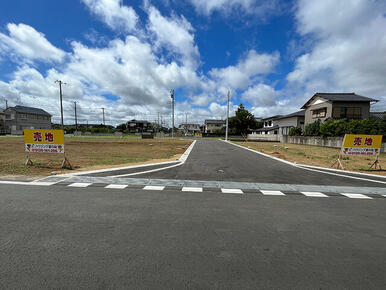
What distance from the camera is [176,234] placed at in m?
2.73

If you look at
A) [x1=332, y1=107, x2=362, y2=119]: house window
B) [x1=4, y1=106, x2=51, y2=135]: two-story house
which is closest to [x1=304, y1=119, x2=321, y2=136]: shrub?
[x1=332, y1=107, x2=362, y2=119]: house window

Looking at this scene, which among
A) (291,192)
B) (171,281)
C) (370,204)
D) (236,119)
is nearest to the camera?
(171,281)

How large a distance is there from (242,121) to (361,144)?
43.9 metres

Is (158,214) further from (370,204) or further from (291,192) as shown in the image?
(370,204)

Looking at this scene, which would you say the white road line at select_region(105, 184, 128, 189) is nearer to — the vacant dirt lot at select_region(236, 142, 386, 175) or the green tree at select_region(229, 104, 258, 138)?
the vacant dirt lot at select_region(236, 142, 386, 175)

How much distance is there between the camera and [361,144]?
27.1ft

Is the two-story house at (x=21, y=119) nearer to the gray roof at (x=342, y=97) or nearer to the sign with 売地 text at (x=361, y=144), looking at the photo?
the sign with 売地 text at (x=361, y=144)

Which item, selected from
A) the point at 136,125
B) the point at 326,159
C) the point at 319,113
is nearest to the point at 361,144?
the point at 326,159

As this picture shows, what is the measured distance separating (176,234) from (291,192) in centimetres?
393

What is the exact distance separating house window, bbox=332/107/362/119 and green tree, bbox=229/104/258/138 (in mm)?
23938

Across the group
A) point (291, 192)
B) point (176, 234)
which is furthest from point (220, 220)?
point (291, 192)

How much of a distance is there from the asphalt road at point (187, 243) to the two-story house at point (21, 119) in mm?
64591

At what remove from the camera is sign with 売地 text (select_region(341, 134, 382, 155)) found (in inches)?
322

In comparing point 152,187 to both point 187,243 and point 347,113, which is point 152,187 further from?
point 347,113
